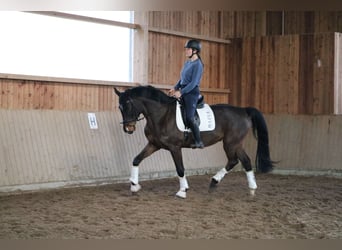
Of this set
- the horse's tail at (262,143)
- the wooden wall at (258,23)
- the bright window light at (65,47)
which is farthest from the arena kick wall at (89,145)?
the wooden wall at (258,23)

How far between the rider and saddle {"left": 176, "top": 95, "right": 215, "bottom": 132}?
78 mm

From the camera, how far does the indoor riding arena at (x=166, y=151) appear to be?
505 cm

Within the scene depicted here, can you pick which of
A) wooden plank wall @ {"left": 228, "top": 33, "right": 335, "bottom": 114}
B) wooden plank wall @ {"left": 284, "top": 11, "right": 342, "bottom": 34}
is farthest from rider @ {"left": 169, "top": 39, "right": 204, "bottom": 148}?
wooden plank wall @ {"left": 284, "top": 11, "right": 342, "bottom": 34}

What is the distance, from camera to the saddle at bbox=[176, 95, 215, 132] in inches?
259

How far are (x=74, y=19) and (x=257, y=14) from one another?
5009 millimetres

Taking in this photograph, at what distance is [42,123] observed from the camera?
7234 mm

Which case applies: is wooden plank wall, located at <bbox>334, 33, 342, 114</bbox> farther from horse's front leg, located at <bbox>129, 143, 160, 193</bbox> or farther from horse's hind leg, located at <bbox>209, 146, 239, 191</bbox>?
horse's front leg, located at <bbox>129, 143, 160, 193</bbox>

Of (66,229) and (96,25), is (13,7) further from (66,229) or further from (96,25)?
(96,25)

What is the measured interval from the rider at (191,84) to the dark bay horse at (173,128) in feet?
0.64

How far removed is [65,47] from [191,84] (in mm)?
2844

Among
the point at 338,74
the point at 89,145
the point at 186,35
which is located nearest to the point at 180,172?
the point at 89,145

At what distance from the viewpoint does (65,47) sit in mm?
8180

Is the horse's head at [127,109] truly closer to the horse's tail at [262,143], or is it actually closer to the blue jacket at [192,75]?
the blue jacket at [192,75]

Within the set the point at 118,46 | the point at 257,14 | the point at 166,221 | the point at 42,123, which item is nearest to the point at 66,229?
the point at 166,221
